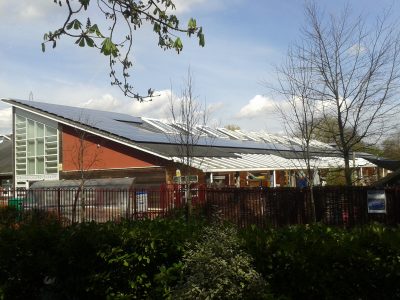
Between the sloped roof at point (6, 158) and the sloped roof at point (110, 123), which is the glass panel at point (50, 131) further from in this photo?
the sloped roof at point (6, 158)

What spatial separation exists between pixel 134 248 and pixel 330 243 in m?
2.28

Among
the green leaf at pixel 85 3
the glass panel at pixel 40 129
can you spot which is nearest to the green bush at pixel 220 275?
the green leaf at pixel 85 3

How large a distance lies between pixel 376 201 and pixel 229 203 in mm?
5122

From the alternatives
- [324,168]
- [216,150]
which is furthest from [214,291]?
[216,150]

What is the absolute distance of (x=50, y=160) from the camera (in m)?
32.0

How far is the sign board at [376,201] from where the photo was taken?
13238 mm

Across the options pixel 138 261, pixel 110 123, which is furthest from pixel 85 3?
pixel 110 123

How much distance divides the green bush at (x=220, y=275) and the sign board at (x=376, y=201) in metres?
8.95

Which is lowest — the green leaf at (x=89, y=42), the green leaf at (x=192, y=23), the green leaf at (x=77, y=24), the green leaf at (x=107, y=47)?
the green leaf at (x=107, y=47)

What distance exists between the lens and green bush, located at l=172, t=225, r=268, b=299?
16.4ft

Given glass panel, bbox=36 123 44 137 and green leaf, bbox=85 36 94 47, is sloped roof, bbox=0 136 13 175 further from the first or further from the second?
green leaf, bbox=85 36 94 47

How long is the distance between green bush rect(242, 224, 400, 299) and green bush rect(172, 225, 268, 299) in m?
0.28

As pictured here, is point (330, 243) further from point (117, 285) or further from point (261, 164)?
point (261, 164)

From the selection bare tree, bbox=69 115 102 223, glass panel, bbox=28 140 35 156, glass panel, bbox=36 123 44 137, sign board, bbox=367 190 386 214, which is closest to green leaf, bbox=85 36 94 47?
sign board, bbox=367 190 386 214
